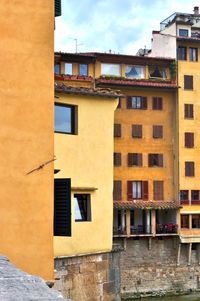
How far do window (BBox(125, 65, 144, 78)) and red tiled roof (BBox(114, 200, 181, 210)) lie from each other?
28.1 feet

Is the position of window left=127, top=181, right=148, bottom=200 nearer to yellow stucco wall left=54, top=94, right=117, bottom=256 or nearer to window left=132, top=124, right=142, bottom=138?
window left=132, top=124, right=142, bottom=138

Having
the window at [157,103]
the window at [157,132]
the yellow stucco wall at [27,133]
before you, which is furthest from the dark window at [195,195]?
the yellow stucco wall at [27,133]

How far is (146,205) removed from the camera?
38.7m

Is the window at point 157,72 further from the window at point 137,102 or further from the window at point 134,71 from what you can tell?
the window at point 137,102

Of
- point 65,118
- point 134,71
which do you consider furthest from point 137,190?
point 65,118

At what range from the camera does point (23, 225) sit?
7559 millimetres

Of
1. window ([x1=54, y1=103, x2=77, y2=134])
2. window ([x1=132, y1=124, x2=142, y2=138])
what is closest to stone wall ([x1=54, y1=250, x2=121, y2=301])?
window ([x1=54, y1=103, x2=77, y2=134])

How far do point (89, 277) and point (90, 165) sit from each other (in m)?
2.68

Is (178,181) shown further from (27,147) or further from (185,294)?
(27,147)

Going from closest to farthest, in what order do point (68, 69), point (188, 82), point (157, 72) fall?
point (68, 69)
point (188, 82)
point (157, 72)

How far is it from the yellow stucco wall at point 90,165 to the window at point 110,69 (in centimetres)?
2472

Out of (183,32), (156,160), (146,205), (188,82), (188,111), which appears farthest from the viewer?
(183,32)

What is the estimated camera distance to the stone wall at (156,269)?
124 feet

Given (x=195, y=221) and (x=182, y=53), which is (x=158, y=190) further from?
(x=182, y=53)
